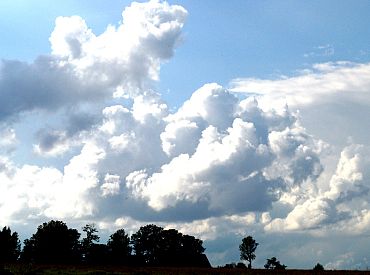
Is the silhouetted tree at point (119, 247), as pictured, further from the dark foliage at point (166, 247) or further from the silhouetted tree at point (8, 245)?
the silhouetted tree at point (8, 245)

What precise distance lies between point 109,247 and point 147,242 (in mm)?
12414

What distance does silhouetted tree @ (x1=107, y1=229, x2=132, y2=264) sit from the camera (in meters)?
172

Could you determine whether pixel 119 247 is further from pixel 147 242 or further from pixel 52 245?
pixel 52 245

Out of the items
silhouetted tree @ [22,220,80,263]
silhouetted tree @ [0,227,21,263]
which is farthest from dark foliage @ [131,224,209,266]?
silhouetted tree @ [0,227,21,263]

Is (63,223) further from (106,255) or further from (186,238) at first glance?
(186,238)

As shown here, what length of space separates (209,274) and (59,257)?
9171cm

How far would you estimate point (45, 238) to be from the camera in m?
157

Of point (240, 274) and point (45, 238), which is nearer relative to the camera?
point (240, 274)

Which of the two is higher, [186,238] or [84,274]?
[186,238]

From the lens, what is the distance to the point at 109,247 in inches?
7008

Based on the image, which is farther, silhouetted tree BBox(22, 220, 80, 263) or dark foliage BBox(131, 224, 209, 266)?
dark foliage BBox(131, 224, 209, 266)

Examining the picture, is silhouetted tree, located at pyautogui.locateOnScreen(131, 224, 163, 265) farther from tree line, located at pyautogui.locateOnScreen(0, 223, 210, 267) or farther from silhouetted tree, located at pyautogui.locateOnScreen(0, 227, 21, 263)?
silhouetted tree, located at pyautogui.locateOnScreen(0, 227, 21, 263)

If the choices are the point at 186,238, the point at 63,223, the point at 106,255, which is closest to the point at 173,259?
the point at 186,238

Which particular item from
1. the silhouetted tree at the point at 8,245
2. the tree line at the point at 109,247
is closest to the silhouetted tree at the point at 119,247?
the tree line at the point at 109,247
